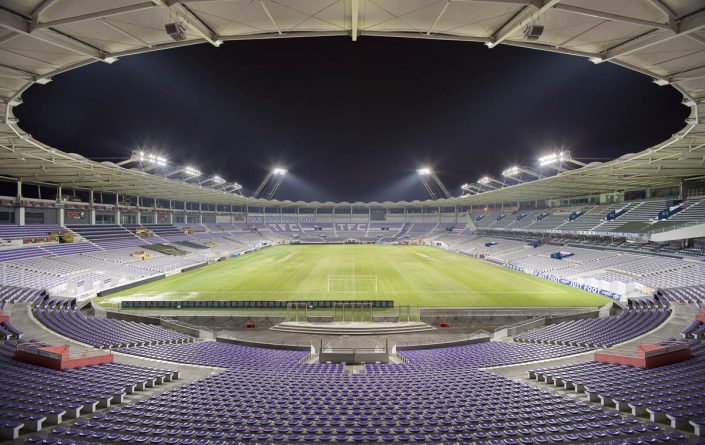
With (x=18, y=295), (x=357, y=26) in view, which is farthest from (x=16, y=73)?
(x=18, y=295)

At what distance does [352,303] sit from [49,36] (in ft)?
67.0

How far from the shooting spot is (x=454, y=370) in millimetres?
12461

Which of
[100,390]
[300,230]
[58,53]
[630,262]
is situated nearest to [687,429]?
[100,390]

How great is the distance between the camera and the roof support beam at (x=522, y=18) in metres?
6.15

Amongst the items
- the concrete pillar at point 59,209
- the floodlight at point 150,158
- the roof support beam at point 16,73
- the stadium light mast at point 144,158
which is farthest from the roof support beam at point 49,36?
the concrete pillar at point 59,209

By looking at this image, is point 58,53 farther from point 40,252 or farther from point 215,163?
point 215,163

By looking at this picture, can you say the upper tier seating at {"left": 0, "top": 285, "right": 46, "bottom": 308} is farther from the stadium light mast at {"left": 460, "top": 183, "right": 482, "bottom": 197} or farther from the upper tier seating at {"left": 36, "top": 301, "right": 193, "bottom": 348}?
the stadium light mast at {"left": 460, "top": 183, "right": 482, "bottom": 197}

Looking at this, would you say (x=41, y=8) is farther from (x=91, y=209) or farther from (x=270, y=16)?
(x=91, y=209)

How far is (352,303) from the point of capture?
23516mm

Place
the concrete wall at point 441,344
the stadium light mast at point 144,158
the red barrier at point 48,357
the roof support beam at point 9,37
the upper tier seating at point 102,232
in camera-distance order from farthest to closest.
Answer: the upper tier seating at point 102,232 < the stadium light mast at point 144,158 < the concrete wall at point 441,344 < the red barrier at point 48,357 < the roof support beam at point 9,37

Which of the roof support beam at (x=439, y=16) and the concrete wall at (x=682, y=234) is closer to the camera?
the roof support beam at (x=439, y=16)

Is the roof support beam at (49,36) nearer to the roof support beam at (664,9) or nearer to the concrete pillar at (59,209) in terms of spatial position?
the roof support beam at (664,9)

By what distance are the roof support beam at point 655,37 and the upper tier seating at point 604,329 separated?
12.7 meters

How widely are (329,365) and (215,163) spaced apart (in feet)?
203
